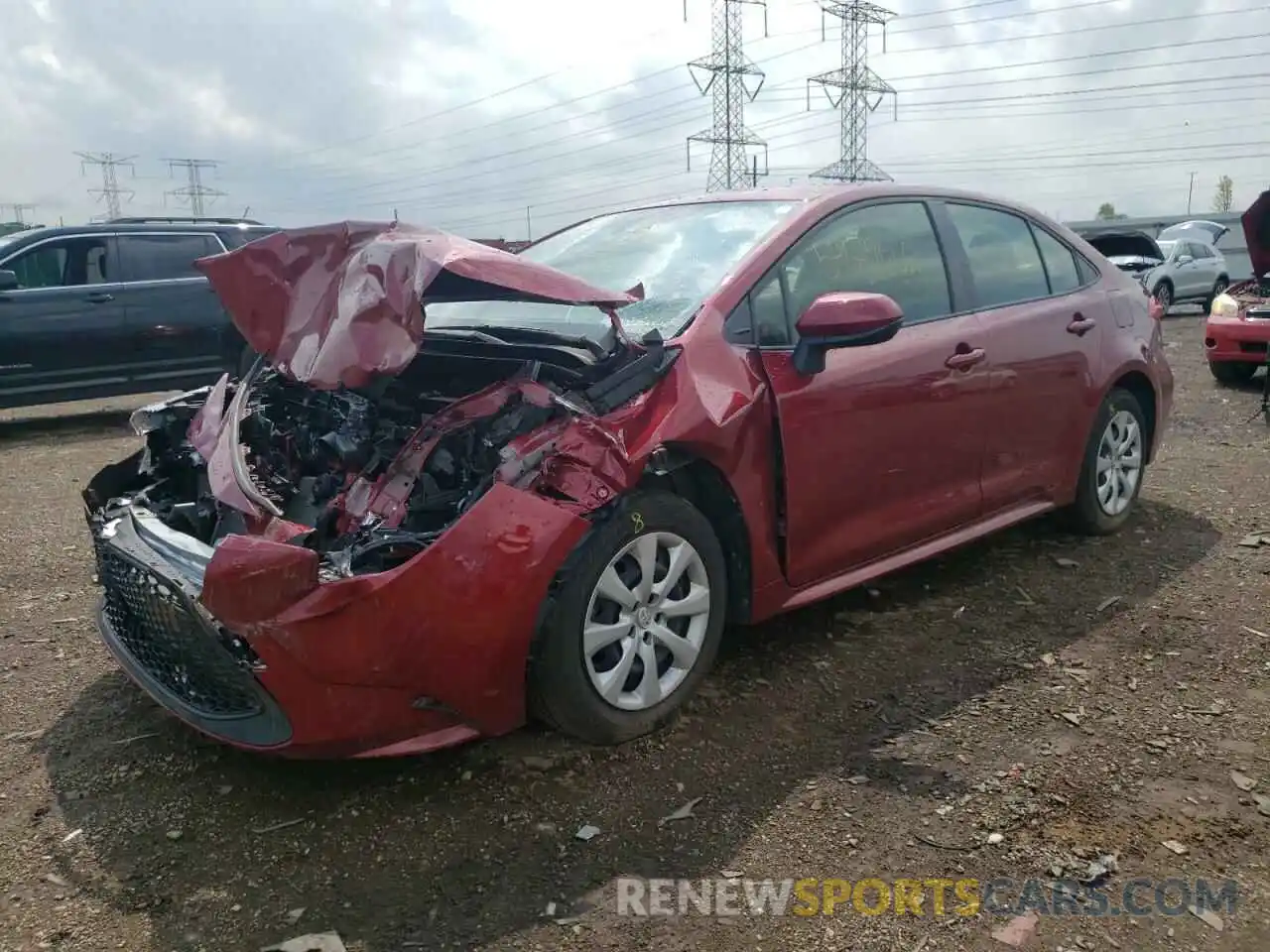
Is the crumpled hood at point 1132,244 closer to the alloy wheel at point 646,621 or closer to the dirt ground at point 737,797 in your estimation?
the dirt ground at point 737,797

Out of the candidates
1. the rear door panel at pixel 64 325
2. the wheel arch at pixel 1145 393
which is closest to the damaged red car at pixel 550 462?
the wheel arch at pixel 1145 393

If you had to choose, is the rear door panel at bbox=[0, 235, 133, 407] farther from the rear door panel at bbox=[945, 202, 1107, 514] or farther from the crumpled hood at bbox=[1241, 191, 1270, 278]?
the crumpled hood at bbox=[1241, 191, 1270, 278]

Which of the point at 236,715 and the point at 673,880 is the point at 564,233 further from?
the point at 673,880

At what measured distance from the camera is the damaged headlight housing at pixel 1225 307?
9.32 metres

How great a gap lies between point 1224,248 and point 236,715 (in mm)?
36700

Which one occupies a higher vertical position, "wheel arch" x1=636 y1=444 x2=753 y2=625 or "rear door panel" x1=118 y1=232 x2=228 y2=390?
"rear door panel" x1=118 y1=232 x2=228 y2=390

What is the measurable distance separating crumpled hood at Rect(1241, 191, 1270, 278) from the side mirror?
6.95 m

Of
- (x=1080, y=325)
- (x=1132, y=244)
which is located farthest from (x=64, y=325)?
(x=1132, y=244)

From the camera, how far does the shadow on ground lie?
2322 mm

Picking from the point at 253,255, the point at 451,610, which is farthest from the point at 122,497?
the point at 451,610

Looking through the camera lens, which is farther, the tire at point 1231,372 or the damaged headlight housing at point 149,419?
the tire at point 1231,372

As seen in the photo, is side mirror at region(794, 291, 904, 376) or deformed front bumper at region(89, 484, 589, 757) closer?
deformed front bumper at region(89, 484, 589, 757)

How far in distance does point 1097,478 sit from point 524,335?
2938 mm

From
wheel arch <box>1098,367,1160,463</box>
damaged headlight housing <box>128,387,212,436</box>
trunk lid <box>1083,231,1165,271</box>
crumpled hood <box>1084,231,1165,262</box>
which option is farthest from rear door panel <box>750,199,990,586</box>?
crumpled hood <box>1084,231,1165,262</box>
